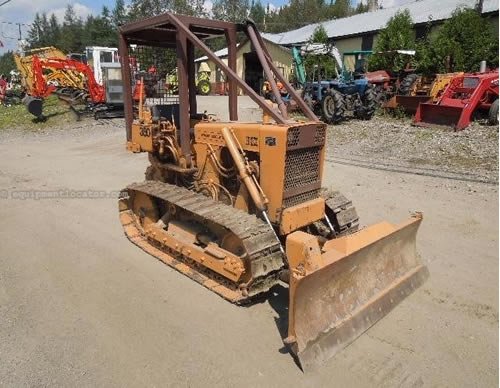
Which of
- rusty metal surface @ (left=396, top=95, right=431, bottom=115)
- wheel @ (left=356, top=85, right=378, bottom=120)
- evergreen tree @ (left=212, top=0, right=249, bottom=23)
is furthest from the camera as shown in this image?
evergreen tree @ (left=212, top=0, right=249, bottom=23)

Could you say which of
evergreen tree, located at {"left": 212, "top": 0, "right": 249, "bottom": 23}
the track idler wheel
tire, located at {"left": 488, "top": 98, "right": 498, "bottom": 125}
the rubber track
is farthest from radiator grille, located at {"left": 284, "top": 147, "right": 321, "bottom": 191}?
evergreen tree, located at {"left": 212, "top": 0, "right": 249, "bottom": 23}

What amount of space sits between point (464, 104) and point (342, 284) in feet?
32.9

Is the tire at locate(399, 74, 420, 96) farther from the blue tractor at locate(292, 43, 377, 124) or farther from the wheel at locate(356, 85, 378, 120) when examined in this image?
the wheel at locate(356, 85, 378, 120)

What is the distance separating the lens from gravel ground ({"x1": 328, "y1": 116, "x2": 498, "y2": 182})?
8812 millimetres

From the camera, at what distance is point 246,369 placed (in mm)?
3129

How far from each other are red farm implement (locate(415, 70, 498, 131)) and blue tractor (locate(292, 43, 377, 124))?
2.26m

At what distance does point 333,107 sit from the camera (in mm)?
13828

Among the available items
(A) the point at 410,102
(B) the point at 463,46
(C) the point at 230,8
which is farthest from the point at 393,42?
(C) the point at 230,8

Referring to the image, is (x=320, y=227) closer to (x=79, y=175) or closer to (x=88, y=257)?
(x=88, y=257)

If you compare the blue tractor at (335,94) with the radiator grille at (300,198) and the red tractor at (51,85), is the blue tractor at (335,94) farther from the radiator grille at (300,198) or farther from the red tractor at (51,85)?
the radiator grille at (300,198)

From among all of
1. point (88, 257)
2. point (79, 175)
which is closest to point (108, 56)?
point (79, 175)

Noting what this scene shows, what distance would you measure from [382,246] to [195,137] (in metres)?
2.29

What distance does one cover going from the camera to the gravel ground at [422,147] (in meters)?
8.81

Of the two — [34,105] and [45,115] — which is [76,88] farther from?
[34,105]
